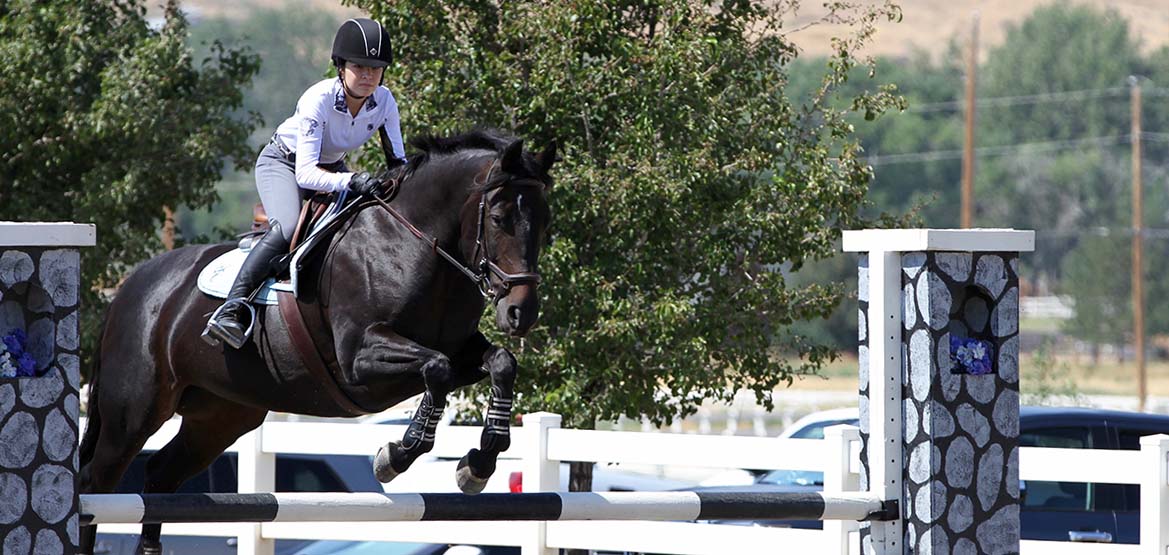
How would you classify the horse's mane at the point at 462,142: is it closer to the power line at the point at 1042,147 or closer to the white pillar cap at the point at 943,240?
the white pillar cap at the point at 943,240

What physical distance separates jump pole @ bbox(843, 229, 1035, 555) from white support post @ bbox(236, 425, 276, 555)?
12.5 ft

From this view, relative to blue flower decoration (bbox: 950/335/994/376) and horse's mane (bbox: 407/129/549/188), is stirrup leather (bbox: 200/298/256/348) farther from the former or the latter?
blue flower decoration (bbox: 950/335/994/376)

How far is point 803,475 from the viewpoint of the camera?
11.1 metres

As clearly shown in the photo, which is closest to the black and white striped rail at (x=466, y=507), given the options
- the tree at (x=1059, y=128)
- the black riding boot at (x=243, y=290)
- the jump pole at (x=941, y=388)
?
the jump pole at (x=941, y=388)

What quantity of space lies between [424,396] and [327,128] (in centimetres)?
132

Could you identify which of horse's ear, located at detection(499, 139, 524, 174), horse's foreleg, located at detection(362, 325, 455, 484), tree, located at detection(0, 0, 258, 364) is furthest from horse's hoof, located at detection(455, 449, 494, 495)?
tree, located at detection(0, 0, 258, 364)

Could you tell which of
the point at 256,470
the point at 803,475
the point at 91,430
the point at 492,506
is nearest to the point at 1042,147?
the point at 803,475

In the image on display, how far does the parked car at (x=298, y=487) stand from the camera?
9258 millimetres

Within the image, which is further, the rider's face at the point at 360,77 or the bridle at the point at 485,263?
the rider's face at the point at 360,77

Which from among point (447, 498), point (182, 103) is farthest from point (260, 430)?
point (182, 103)

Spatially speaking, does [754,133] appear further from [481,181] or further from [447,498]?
[447,498]

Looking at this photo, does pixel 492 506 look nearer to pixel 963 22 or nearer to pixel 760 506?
pixel 760 506

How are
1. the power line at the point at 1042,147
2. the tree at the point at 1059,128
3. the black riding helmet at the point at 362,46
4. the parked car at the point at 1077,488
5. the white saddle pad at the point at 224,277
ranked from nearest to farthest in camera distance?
the black riding helmet at the point at 362,46 → the white saddle pad at the point at 224,277 → the parked car at the point at 1077,488 → the tree at the point at 1059,128 → the power line at the point at 1042,147

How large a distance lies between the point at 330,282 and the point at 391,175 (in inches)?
20.3
